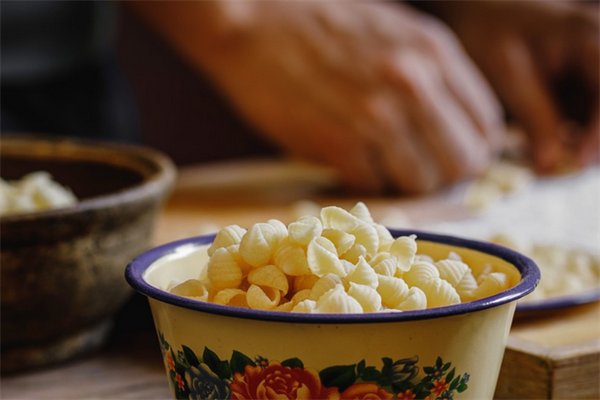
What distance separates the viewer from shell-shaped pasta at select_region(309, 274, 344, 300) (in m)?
0.44

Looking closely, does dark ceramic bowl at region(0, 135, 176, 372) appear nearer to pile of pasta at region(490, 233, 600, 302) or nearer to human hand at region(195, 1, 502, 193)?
pile of pasta at region(490, 233, 600, 302)

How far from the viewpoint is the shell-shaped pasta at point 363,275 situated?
44cm

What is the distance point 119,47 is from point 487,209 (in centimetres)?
184

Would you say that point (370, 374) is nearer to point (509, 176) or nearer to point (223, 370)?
point (223, 370)

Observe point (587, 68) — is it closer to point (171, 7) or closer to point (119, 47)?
point (171, 7)

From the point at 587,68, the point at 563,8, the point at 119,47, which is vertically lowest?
the point at 119,47

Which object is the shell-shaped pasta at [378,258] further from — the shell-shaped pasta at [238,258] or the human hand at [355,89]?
the human hand at [355,89]

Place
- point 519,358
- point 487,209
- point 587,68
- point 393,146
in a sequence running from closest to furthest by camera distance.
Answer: point 519,358 → point 487,209 → point 393,146 → point 587,68

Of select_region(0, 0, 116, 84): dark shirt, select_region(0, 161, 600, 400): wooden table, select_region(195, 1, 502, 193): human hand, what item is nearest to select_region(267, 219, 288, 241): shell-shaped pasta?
select_region(0, 161, 600, 400): wooden table

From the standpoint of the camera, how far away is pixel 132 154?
0.88 metres

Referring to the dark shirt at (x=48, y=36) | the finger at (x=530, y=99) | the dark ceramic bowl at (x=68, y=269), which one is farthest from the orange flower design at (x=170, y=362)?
the finger at (x=530, y=99)

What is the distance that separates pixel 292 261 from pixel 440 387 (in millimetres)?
111

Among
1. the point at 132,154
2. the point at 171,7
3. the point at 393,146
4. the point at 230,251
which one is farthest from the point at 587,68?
the point at 230,251

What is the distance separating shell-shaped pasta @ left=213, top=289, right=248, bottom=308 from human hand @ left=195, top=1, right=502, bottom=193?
3.24ft
